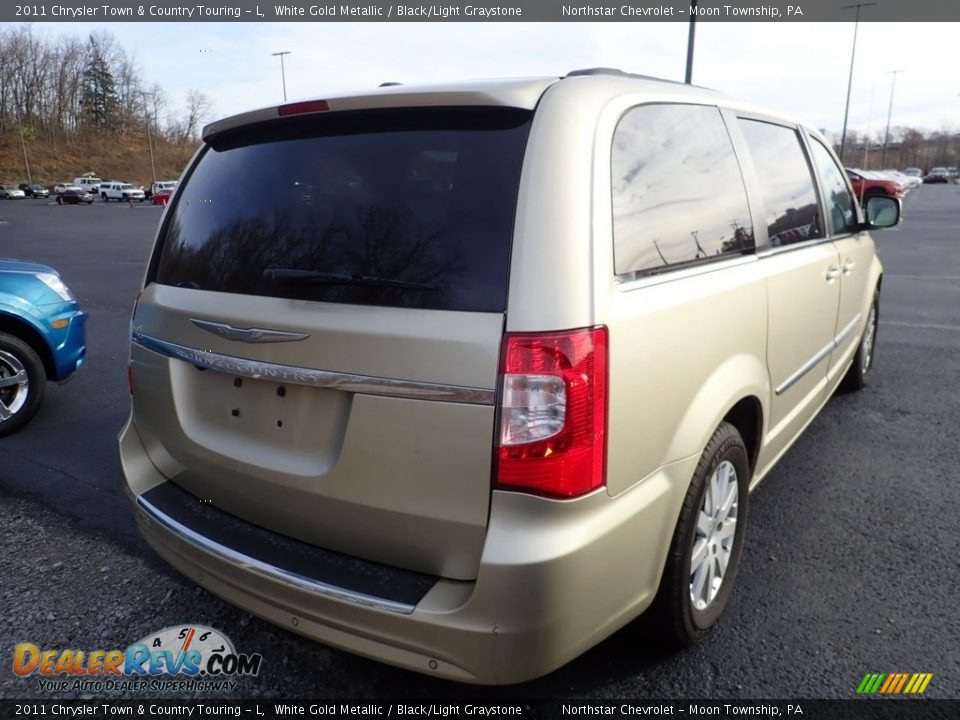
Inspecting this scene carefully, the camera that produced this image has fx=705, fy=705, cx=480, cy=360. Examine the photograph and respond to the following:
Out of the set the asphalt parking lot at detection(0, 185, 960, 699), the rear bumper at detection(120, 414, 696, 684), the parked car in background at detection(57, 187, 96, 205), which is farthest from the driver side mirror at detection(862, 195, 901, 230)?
the parked car in background at detection(57, 187, 96, 205)

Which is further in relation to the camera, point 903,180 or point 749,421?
point 903,180

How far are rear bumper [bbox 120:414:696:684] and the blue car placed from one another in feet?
11.9

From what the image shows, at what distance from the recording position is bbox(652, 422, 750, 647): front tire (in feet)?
7.26

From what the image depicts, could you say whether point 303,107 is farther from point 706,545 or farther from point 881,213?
point 881,213

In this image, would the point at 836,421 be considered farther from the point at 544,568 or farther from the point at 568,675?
the point at 544,568

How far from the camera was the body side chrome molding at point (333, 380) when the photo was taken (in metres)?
1.74

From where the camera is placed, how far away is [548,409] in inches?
68.8

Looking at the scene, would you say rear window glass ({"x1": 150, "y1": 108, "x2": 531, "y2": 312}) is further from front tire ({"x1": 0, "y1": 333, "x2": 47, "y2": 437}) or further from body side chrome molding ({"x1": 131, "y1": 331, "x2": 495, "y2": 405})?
front tire ({"x1": 0, "y1": 333, "x2": 47, "y2": 437})

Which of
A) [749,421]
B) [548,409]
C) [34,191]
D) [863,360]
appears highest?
[548,409]

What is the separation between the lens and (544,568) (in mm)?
1699

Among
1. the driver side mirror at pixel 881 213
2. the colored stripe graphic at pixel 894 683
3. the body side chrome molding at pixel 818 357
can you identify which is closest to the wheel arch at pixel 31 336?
the body side chrome molding at pixel 818 357

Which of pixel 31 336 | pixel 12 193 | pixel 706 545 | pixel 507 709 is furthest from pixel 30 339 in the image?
pixel 12 193

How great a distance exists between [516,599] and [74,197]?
61817mm

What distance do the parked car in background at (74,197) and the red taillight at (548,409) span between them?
61.3m
